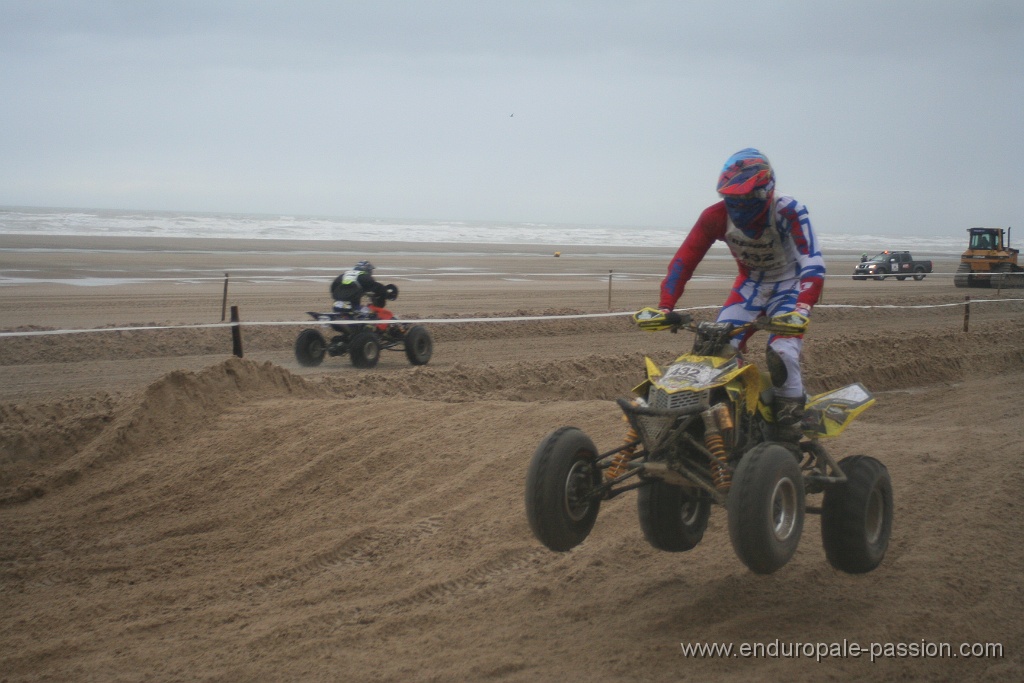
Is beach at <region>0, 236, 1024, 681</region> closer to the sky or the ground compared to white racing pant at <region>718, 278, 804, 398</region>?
closer to the ground

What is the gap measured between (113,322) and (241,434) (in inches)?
399

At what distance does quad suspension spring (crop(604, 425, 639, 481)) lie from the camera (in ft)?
14.9

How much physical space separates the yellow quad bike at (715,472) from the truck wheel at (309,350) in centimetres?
899

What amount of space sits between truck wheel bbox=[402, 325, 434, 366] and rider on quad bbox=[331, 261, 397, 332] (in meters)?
0.58

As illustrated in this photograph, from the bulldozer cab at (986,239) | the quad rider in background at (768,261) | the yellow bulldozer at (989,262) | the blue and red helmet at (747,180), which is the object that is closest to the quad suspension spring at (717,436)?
the quad rider in background at (768,261)

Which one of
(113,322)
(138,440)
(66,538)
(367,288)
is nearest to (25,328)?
(113,322)

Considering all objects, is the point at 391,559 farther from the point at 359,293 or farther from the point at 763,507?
the point at 359,293

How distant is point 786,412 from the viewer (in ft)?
16.0

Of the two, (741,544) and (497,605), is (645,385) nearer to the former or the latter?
(741,544)

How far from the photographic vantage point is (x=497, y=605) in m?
5.00

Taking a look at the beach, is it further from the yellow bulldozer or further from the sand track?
the yellow bulldozer

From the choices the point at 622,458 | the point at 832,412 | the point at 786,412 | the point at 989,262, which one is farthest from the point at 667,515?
the point at 989,262

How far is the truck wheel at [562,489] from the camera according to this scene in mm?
4328

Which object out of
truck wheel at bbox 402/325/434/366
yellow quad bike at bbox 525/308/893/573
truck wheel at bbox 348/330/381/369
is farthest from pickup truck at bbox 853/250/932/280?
yellow quad bike at bbox 525/308/893/573
